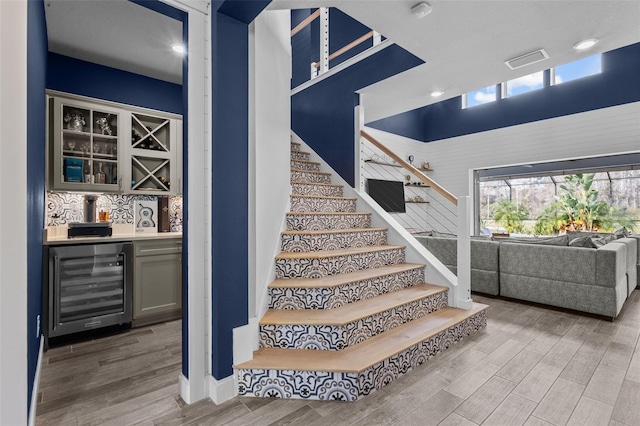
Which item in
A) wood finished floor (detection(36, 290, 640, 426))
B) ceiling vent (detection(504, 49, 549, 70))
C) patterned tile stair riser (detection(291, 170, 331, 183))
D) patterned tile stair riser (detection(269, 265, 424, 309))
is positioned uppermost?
ceiling vent (detection(504, 49, 549, 70))

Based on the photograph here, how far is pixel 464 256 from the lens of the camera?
309 centimetres

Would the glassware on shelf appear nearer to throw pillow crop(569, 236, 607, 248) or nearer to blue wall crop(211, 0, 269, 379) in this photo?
blue wall crop(211, 0, 269, 379)

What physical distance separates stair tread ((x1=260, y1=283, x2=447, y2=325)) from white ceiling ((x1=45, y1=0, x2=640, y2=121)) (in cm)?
222

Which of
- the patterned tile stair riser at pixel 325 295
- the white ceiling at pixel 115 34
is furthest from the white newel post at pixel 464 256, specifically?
the white ceiling at pixel 115 34

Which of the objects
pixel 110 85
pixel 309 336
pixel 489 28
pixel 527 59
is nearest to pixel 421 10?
pixel 489 28

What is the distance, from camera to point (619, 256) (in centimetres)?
330

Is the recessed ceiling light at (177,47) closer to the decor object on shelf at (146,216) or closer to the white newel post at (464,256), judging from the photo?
the decor object on shelf at (146,216)

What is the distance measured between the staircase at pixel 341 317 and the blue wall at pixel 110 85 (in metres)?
2.08

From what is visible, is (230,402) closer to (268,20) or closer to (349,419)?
(349,419)

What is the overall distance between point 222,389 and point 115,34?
315 centimetres

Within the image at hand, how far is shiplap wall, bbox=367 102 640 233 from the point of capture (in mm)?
5117

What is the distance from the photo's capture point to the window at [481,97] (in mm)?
6746

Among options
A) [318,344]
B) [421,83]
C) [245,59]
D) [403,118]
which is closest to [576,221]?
[403,118]

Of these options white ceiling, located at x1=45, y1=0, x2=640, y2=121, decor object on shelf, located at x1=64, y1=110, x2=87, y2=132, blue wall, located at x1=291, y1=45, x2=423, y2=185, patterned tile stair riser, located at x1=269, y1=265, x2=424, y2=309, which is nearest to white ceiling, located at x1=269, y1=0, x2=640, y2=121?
white ceiling, located at x1=45, y1=0, x2=640, y2=121
